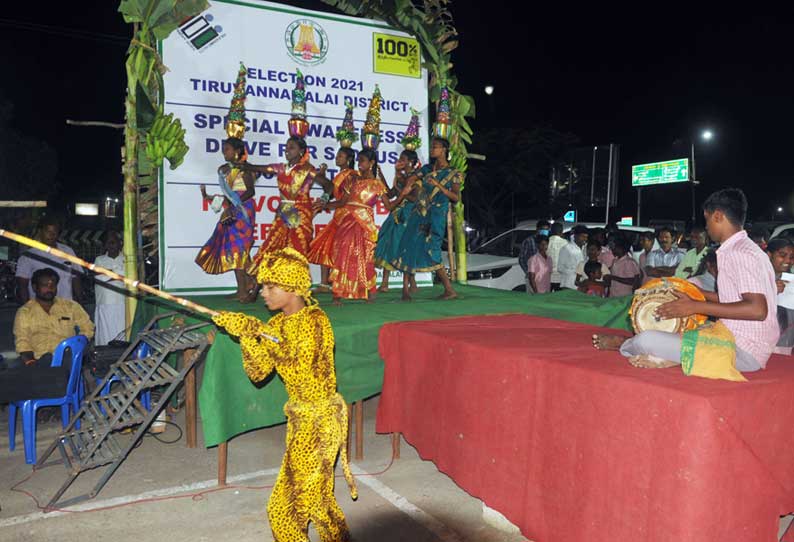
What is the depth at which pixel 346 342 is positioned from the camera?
528 centimetres

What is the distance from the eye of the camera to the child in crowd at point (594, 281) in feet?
29.6

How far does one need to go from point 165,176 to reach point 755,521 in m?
6.40

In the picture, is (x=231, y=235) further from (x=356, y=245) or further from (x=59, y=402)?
(x=59, y=402)

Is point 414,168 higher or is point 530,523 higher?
point 414,168

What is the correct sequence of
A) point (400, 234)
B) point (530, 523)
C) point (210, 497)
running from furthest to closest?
point (400, 234) < point (210, 497) < point (530, 523)

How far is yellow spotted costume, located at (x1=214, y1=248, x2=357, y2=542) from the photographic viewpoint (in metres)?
3.30

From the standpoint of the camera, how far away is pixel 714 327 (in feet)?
10.7

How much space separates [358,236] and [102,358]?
9.24 ft

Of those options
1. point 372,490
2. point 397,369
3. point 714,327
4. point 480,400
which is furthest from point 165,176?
point 714,327

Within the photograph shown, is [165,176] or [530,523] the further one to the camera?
[165,176]

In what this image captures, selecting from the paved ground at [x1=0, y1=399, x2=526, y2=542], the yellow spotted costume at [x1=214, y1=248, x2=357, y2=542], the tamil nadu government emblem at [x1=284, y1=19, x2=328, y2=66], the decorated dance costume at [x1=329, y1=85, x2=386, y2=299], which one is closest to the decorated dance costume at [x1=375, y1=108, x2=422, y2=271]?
the decorated dance costume at [x1=329, y1=85, x2=386, y2=299]

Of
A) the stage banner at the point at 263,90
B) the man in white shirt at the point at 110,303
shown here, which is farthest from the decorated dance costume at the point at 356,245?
the man in white shirt at the point at 110,303

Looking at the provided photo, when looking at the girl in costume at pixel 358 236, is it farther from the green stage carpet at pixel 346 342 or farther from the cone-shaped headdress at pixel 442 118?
the cone-shaped headdress at pixel 442 118

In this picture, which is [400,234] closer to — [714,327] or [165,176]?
[165,176]
